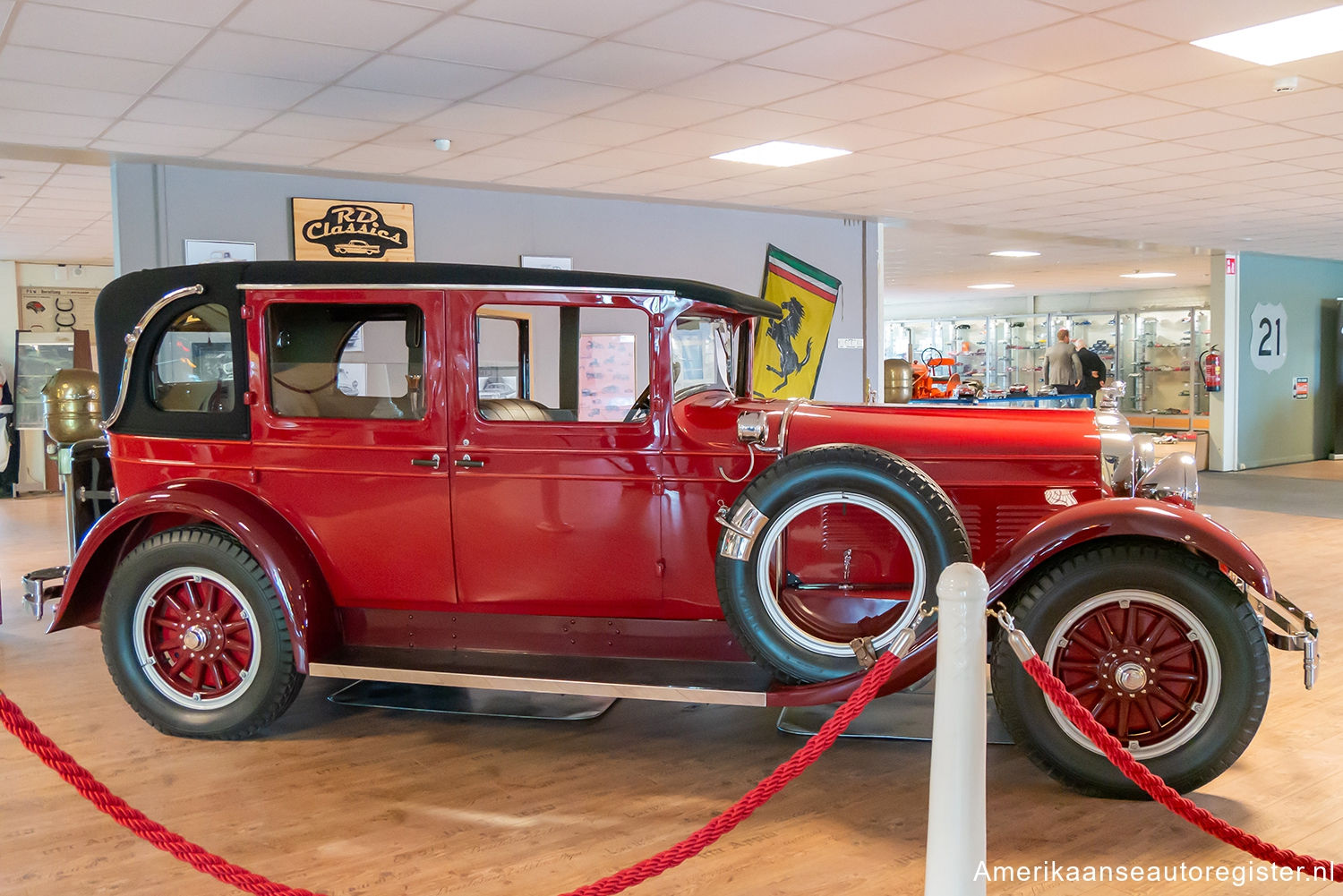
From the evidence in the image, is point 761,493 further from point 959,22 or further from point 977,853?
point 959,22

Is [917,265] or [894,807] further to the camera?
[917,265]

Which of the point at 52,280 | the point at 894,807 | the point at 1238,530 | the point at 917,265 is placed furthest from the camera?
the point at 917,265

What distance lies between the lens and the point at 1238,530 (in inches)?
332

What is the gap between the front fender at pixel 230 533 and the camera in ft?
12.0

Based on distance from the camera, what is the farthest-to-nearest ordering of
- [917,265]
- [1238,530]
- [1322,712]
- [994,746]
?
1. [917,265]
2. [1238,530]
3. [1322,712]
4. [994,746]

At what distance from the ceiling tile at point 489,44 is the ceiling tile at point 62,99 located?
190 cm

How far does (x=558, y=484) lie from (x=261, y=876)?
163 centimetres

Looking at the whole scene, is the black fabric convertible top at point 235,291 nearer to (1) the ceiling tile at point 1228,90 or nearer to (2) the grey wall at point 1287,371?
(1) the ceiling tile at point 1228,90

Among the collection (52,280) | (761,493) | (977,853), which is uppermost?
(52,280)

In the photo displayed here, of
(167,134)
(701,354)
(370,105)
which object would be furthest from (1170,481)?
(167,134)

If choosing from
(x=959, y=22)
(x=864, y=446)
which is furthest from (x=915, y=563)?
(x=959, y=22)

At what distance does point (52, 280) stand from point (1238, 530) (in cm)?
1497

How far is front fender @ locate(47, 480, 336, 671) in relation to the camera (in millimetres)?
3666

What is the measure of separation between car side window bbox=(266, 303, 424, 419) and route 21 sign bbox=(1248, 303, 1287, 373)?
1365cm
